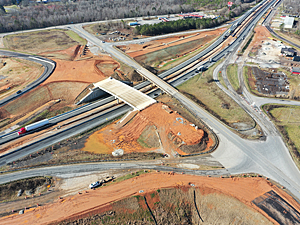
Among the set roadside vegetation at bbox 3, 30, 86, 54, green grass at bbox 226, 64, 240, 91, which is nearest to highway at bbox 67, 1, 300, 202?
green grass at bbox 226, 64, 240, 91

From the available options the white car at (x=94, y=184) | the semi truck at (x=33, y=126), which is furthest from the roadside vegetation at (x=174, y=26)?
the white car at (x=94, y=184)

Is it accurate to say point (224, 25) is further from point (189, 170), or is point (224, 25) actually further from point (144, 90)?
point (189, 170)

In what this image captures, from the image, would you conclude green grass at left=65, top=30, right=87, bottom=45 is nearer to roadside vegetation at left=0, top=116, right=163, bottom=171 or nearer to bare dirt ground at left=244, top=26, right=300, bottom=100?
roadside vegetation at left=0, top=116, right=163, bottom=171

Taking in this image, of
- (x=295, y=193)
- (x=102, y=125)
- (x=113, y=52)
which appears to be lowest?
(x=295, y=193)

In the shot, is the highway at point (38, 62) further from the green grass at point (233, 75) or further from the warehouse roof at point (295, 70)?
the warehouse roof at point (295, 70)

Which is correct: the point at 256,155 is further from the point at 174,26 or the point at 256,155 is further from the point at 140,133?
the point at 174,26

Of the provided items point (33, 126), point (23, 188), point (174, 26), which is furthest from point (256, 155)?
point (174, 26)

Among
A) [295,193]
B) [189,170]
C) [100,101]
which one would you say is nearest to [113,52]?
[100,101]
